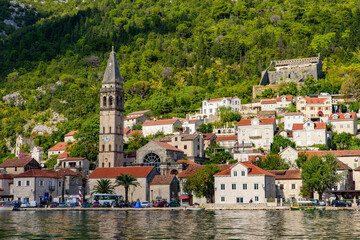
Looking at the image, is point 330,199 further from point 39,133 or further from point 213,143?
point 39,133

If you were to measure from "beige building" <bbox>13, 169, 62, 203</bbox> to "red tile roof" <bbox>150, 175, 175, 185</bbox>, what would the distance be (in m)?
18.6

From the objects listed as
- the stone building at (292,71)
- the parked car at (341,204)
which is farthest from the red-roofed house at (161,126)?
the parked car at (341,204)

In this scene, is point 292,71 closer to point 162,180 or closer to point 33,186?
point 162,180

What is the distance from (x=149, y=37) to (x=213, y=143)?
322 feet

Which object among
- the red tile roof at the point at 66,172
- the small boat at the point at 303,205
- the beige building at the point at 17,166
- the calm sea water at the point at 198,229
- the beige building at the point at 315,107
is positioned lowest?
the calm sea water at the point at 198,229

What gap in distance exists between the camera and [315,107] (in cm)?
11100

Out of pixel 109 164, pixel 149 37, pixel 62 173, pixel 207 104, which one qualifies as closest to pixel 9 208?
pixel 62 173

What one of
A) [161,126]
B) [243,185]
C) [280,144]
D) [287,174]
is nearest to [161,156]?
[243,185]

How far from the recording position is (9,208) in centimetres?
8238

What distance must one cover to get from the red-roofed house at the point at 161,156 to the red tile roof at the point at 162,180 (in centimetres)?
405

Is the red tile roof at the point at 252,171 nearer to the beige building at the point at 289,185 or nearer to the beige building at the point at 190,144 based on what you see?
the beige building at the point at 289,185

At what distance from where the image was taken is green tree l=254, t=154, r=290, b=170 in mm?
88463

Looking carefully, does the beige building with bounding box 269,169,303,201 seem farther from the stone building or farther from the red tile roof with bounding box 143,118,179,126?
the stone building

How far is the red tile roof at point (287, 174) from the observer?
82.1m
